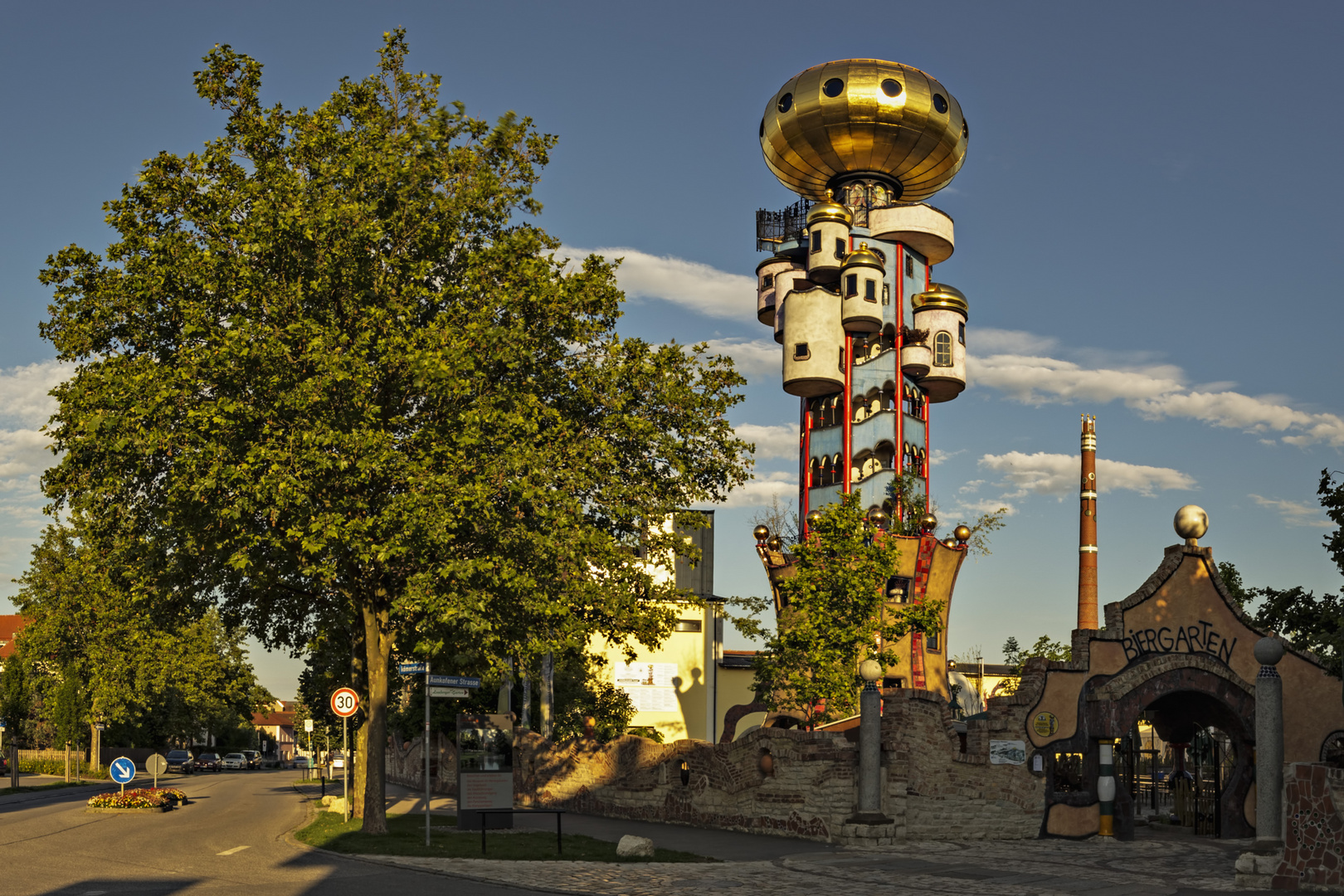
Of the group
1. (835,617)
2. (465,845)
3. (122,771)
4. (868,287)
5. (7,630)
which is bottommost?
(7,630)

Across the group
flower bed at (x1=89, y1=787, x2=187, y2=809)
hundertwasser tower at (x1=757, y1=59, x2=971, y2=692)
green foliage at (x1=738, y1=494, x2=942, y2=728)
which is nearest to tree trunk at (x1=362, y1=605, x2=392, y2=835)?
flower bed at (x1=89, y1=787, x2=187, y2=809)

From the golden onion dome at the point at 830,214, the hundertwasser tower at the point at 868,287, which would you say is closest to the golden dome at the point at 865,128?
the hundertwasser tower at the point at 868,287

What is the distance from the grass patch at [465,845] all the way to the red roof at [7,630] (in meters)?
107

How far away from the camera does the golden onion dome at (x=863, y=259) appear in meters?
57.4

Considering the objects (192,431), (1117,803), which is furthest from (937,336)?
(192,431)

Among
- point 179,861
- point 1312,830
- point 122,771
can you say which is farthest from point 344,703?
point 1312,830

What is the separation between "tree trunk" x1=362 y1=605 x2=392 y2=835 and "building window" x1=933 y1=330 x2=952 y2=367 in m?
41.3

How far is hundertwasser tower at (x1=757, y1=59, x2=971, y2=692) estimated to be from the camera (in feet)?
187

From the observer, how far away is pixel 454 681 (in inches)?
848

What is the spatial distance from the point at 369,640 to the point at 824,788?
9256 millimetres

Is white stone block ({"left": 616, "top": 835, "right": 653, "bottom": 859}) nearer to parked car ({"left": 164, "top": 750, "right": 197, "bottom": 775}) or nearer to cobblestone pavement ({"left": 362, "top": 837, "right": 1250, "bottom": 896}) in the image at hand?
cobblestone pavement ({"left": 362, "top": 837, "right": 1250, "bottom": 896})

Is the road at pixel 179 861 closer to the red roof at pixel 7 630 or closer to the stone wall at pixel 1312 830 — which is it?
the stone wall at pixel 1312 830

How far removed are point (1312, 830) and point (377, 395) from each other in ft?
53.4

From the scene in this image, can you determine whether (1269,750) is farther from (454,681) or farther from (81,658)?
(81,658)
